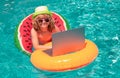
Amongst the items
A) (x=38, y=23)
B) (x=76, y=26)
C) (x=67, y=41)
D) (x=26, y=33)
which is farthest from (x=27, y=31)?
(x=76, y=26)

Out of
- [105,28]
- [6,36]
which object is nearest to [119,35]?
[105,28]

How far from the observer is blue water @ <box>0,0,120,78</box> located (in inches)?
204

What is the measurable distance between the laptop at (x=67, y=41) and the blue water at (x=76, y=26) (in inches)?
26.6

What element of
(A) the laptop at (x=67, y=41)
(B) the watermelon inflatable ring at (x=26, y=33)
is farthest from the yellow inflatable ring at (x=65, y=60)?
(B) the watermelon inflatable ring at (x=26, y=33)

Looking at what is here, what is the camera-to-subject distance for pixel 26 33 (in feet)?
18.1

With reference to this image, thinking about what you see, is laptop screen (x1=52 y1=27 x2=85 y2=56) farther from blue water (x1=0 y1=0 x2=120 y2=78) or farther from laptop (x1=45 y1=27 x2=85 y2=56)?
blue water (x1=0 y1=0 x2=120 y2=78)

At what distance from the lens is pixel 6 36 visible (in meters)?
6.35

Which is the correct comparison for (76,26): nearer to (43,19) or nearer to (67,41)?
(43,19)

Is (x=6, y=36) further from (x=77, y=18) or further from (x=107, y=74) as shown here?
(x=107, y=74)

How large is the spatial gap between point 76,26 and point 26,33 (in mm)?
1412

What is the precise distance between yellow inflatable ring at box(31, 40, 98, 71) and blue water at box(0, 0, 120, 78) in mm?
565

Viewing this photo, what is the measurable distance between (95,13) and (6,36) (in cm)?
209

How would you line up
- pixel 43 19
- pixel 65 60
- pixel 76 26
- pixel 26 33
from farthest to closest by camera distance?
pixel 76 26
pixel 26 33
pixel 43 19
pixel 65 60

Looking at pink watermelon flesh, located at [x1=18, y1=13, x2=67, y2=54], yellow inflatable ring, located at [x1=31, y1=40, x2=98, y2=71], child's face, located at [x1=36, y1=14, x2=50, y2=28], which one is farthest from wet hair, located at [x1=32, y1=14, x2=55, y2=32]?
yellow inflatable ring, located at [x1=31, y1=40, x2=98, y2=71]
